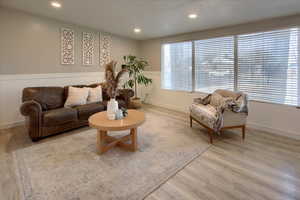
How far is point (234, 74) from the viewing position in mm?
3807

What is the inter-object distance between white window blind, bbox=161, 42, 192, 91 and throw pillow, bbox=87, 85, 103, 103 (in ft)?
7.36

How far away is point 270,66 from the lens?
329 centimetres

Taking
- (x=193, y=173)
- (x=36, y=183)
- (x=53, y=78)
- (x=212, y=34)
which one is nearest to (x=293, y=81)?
(x=212, y=34)

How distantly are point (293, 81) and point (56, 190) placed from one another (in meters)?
4.06

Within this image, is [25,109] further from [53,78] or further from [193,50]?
[193,50]

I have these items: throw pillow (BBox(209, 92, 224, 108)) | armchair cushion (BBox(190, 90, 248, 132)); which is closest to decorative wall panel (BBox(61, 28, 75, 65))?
armchair cushion (BBox(190, 90, 248, 132))

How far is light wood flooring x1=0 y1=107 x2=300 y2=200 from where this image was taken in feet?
5.51

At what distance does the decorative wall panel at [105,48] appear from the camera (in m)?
4.73

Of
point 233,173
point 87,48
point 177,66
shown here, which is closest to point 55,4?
point 87,48

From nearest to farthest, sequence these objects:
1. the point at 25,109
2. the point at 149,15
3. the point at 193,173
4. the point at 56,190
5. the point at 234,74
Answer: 1. the point at 56,190
2. the point at 193,173
3. the point at 25,109
4. the point at 149,15
5. the point at 234,74

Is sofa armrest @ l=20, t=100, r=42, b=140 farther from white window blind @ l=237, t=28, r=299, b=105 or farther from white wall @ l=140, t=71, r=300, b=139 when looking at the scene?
white window blind @ l=237, t=28, r=299, b=105

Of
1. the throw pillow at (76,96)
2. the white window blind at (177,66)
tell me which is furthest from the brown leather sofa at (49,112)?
the white window blind at (177,66)

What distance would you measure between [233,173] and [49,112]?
3.05 m

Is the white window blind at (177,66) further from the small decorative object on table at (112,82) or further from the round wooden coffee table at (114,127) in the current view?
the small decorative object on table at (112,82)
